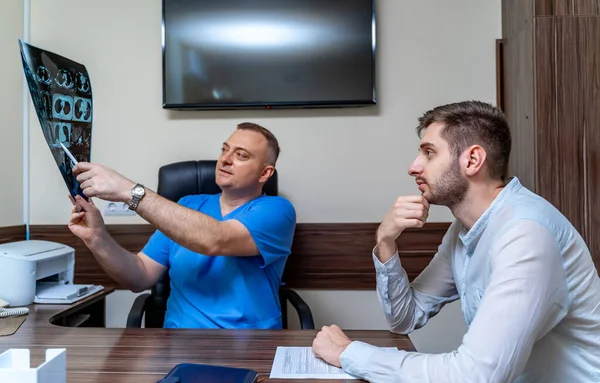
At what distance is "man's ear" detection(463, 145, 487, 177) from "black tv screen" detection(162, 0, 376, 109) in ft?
4.08

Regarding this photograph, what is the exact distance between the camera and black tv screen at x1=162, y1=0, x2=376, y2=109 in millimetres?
2426

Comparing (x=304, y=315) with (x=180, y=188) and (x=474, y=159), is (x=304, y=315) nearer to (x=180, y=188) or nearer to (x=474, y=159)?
(x=180, y=188)

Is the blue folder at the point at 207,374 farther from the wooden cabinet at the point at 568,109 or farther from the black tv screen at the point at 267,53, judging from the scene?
the black tv screen at the point at 267,53

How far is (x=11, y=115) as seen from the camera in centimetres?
246

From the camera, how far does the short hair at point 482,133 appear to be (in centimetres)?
122

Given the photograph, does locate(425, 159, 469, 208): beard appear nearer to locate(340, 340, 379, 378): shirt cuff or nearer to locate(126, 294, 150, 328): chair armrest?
locate(340, 340, 379, 378): shirt cuff

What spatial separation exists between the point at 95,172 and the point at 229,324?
0.66 meters

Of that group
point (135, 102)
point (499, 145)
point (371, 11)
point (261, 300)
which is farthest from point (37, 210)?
point (499, 145)

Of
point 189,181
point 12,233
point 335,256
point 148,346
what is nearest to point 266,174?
point 189,181

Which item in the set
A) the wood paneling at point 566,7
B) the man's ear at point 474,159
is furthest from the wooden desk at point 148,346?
the wood paneling at point 566,7

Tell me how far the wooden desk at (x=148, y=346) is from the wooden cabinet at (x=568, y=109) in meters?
1.05

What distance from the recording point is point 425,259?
2445 millimetres

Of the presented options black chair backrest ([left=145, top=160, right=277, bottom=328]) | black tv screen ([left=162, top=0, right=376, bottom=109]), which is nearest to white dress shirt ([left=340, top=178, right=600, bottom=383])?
black chair backrest ([left=145, top=160, right=277, bottom=328])

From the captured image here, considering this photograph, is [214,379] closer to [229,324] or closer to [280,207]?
[229,324]
